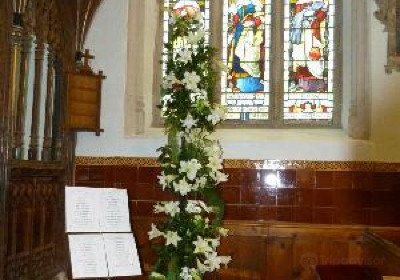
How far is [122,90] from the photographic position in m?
5.75

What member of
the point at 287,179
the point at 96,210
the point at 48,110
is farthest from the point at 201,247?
the point at 48,110

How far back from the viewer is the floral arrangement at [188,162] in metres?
4.05

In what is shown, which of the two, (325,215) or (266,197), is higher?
→ (266,197)

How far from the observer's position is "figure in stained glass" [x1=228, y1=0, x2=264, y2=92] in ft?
19.8

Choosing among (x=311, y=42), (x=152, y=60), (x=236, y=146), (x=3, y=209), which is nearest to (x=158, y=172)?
(x=236, y=146)

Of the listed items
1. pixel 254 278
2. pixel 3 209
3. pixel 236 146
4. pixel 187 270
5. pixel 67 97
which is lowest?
pixel 254 278

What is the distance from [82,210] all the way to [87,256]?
29 cm

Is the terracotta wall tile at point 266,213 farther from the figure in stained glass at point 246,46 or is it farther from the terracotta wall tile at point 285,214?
the figure in stained glass at point 246,46

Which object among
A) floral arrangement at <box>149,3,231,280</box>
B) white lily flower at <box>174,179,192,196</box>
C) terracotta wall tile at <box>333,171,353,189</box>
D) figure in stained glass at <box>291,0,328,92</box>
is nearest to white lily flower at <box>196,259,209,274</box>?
floral arrangement at <box>149,3,231,280</box>

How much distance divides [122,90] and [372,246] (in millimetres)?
2704

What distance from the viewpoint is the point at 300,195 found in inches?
216

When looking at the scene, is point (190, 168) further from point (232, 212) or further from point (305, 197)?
point (305, 197)

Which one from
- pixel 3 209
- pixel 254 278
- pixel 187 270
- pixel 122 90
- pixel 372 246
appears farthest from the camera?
pixel 122 90

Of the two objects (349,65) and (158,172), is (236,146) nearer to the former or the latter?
(158,172)
